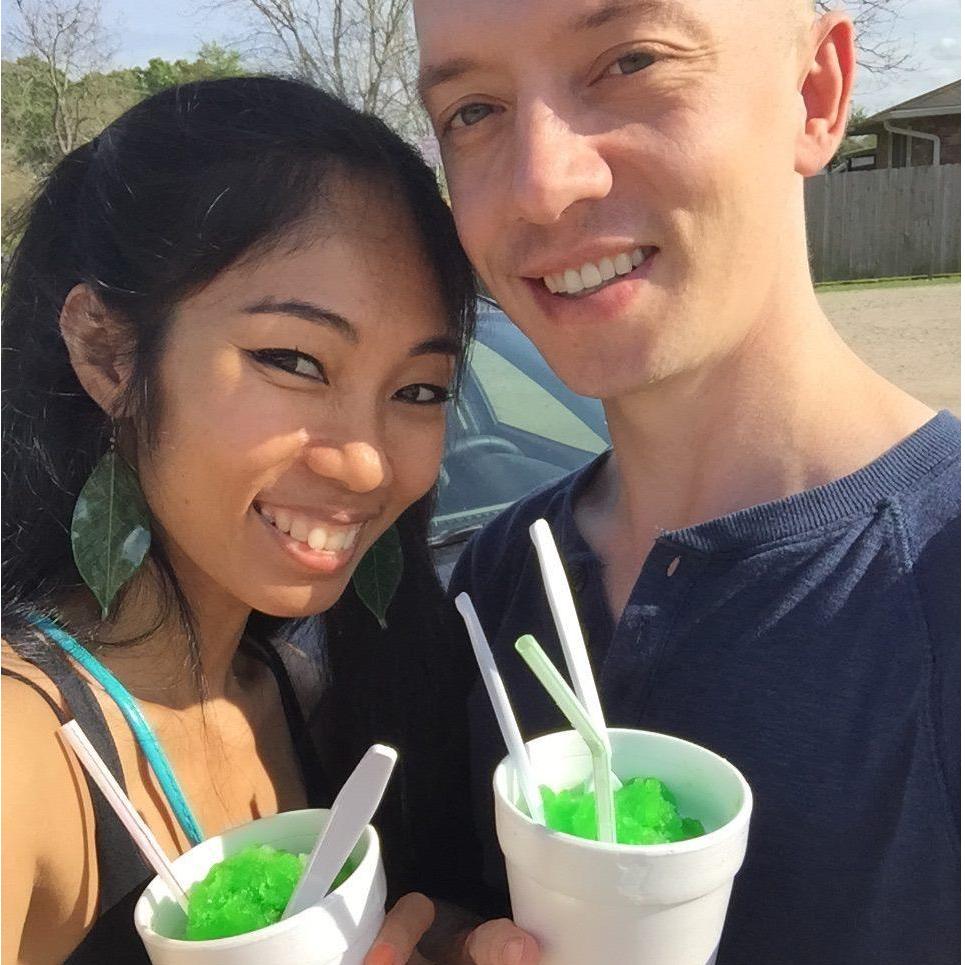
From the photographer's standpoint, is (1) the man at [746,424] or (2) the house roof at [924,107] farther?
(2) the house roof at [924,107]

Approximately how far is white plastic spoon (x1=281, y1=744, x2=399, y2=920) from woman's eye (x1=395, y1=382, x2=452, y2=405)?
68 centimetres

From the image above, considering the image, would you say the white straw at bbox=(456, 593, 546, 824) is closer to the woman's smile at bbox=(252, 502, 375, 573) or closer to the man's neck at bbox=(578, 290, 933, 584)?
the woman's smile at bbox=(252, 502, 375, 573)

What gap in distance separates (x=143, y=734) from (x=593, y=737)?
75cm

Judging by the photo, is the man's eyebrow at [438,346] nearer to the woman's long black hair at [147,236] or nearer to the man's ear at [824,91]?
the woman's long black hair at [147,236]

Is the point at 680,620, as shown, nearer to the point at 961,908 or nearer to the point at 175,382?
the point at 961,908

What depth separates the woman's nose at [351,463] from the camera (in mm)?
1411

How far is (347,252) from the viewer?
1436mm

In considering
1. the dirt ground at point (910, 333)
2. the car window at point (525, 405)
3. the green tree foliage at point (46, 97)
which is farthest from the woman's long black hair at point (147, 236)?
the dirt ground at point (910, 333)

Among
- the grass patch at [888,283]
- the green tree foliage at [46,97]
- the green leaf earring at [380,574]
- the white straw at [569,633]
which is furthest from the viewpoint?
the grass patch at [888,283]

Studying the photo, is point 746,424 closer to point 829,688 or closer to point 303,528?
point 829,688

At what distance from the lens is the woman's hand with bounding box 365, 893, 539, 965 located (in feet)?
3.41

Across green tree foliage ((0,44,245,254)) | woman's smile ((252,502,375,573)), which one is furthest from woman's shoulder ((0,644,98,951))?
green tree foliage ((0,44,245,254))

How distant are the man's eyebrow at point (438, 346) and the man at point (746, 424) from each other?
0.37 ft

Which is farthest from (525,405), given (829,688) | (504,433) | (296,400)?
(829,688)
